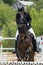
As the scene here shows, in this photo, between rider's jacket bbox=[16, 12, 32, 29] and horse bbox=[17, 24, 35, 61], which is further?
rider's jacket bbox=[16, 12, 32, 29]

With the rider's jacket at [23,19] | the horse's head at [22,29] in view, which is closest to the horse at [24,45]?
the horse's head at [22,29]

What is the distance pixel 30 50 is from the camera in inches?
386

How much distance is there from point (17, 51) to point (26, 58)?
315 millimetres

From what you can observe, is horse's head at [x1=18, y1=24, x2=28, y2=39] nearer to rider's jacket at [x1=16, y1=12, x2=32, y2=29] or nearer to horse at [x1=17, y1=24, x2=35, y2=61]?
horse at [x1=17, y1=24, x2=35, y2=61]

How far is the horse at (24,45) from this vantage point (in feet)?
31.1

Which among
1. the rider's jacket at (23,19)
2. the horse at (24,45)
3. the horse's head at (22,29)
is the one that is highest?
the rider's jacket at (23,19)

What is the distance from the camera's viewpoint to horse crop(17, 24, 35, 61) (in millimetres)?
9492

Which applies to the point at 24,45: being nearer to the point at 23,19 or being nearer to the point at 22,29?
the point at 22,29

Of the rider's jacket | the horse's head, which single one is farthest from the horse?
the rider's jacket

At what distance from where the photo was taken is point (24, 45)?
9625 mm

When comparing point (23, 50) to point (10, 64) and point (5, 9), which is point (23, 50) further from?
point (5, 9)

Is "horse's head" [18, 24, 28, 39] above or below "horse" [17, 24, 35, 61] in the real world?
above

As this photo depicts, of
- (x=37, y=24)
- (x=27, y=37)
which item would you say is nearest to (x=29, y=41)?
(x=27, y=37)

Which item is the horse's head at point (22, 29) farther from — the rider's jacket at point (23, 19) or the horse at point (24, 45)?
the rider's jacket at point (23, 19)
